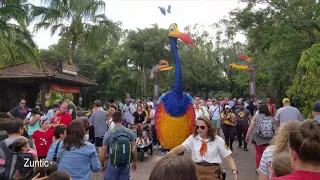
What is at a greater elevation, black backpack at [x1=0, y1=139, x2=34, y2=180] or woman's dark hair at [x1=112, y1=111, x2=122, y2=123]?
woman's dark hair at [x1=112, y1=111, x2=122, y2=123]

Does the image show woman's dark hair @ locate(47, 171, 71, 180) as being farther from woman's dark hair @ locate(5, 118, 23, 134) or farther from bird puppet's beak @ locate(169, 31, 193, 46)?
bird puppet's beak @ locate(169, 31, 193, 46)

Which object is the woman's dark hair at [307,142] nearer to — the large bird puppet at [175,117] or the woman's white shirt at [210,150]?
the woman's white shirt at [210,150]

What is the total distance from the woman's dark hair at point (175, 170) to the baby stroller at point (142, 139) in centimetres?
704

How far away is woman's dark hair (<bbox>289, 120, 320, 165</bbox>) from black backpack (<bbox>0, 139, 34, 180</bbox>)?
99.9 inches

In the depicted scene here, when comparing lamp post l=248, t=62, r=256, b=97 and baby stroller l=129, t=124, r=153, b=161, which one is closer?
baby stroller l=129, t=124, r=153, b=161

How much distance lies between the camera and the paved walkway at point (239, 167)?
687 cm

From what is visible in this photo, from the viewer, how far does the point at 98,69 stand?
102ft

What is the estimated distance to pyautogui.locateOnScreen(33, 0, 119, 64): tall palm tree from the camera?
54.5ft

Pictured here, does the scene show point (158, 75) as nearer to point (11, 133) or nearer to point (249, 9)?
point (249, 9)

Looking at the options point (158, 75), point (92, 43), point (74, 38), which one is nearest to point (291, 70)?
point (92, 43)

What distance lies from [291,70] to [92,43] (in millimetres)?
10674

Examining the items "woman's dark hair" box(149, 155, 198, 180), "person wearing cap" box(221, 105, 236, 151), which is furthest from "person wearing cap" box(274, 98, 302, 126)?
"woman's dark hair" box(149, 155, 198, 180)

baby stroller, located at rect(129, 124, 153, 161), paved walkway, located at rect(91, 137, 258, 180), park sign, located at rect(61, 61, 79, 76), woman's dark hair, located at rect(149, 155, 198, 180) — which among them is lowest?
paved walkway, located at rect(91, 137, 258, 180)

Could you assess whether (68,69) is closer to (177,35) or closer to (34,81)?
(34,81)
